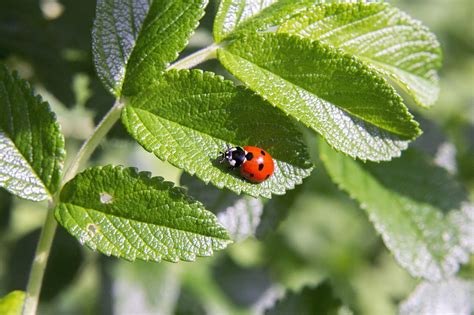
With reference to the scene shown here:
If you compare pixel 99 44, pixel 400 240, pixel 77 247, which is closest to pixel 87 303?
pixel 77 247

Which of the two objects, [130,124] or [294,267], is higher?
[130,124]

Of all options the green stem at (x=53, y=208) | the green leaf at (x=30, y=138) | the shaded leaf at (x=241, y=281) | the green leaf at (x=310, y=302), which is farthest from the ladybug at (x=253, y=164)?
the shaded leaf at (x=241, y=281)

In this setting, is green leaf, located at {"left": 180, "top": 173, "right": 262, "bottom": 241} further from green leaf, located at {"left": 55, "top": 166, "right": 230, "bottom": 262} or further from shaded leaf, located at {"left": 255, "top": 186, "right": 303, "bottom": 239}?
green leaf, located at {"left": 55, "top": 166, "right": 230, "bottom": 262}

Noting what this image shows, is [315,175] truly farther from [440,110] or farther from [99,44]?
[99,44]

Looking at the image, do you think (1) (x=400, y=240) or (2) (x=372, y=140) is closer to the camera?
(2) (x=372, y=140)

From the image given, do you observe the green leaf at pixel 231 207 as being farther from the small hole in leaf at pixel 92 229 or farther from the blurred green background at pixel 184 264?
the small hole in leaf at pixel 92 229
